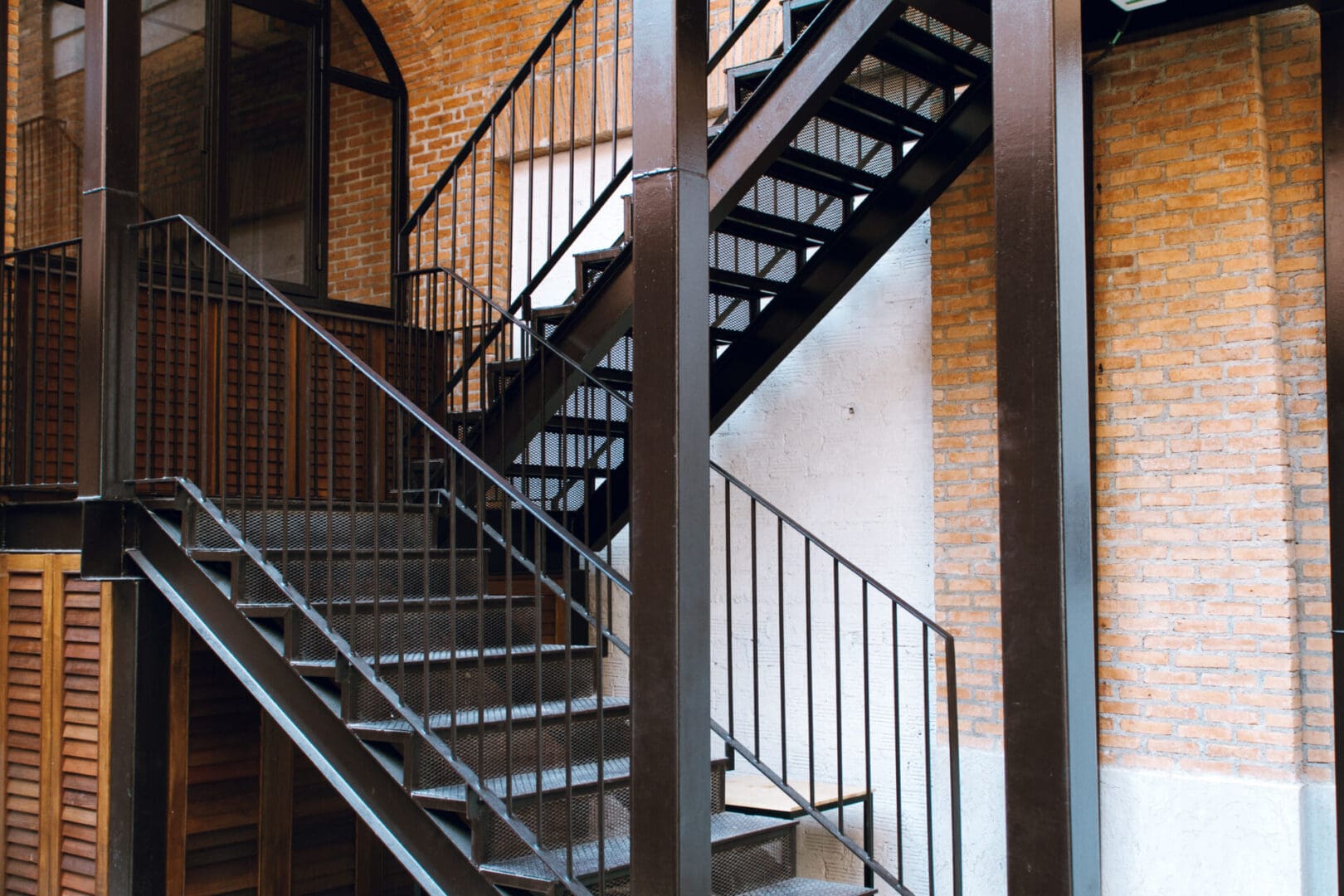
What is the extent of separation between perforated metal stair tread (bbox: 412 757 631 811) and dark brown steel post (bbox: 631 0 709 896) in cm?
41

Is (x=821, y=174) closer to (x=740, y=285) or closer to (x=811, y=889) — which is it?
(x=740, y=285)

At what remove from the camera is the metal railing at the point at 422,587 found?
3.54 metres

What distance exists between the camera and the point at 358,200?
7215mm

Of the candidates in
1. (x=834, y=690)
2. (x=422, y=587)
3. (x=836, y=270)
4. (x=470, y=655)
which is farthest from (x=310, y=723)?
(x=836, y=270)

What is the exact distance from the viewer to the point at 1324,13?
4176 millimetres

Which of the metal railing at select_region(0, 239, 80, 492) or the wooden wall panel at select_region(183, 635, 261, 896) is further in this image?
the metal railing at select_region(0, 239, 80, 492)

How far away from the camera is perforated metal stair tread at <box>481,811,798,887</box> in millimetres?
3387

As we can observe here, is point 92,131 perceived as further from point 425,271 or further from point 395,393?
point 395,393

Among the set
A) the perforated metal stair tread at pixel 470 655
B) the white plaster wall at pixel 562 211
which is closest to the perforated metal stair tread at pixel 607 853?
the perforated metal stair tread at pixel 470 655

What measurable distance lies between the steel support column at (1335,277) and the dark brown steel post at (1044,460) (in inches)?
79.3

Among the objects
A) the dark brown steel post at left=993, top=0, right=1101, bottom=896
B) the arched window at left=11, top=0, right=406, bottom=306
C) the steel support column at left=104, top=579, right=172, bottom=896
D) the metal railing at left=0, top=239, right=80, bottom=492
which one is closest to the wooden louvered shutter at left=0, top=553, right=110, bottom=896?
the steel support column at left=104, top=579, right=172, bottom=896

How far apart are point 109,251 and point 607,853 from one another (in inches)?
103

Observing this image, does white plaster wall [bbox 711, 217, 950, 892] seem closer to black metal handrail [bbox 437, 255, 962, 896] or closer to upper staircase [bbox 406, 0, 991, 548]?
black metal handrail [bbox 437, 255, 962, 896]

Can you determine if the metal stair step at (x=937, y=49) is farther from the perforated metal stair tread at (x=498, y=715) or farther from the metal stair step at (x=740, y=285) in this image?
the perforated metal stair tread at (x=498, y=715)
